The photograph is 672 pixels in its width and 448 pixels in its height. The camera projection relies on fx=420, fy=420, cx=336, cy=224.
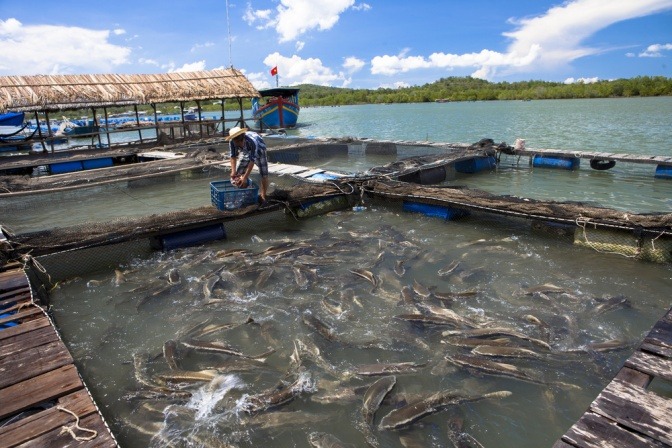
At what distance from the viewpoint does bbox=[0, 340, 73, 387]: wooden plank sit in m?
4.05

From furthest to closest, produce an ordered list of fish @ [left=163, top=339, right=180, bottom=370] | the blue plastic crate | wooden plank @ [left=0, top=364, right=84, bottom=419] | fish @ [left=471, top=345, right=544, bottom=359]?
the blue plastic crate, fish @ [left=163, top=339, right=180, bottom=370], fish @ [left=471, top=345, right=544, bottom=359], wooden plank @ [left=0, top=364, right=84, bottom=419]

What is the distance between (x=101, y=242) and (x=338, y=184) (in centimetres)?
598

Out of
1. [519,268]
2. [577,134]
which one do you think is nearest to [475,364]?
[519,268]

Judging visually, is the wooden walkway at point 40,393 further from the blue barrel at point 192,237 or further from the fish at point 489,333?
the fish at point 489,333

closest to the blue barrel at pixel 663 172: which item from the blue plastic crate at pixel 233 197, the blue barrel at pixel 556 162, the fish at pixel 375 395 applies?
the blue barrel at pixel 556 162

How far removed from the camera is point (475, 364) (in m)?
4.62

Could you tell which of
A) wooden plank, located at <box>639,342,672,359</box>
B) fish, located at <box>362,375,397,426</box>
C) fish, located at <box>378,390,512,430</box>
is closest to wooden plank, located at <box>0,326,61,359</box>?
fish, located at <box>362,375,397,426</box>

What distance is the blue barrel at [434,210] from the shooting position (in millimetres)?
10156

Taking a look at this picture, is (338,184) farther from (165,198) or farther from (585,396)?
(585,396)

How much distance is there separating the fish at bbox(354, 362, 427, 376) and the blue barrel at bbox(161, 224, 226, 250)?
562 cm

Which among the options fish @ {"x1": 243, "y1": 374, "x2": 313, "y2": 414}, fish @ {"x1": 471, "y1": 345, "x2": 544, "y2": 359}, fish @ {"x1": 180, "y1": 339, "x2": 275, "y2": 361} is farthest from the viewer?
fish @ {"x1": 180, "y1": 339, "x2": 275, "y2": 361}

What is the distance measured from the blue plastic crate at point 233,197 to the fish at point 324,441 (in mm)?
6541

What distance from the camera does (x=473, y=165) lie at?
16078 millimetres

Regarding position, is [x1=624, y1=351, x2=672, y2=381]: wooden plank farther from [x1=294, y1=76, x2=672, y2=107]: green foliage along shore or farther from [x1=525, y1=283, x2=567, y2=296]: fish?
[x1=294, y1=76, x2=672, y2=107]: green foliage along shore
